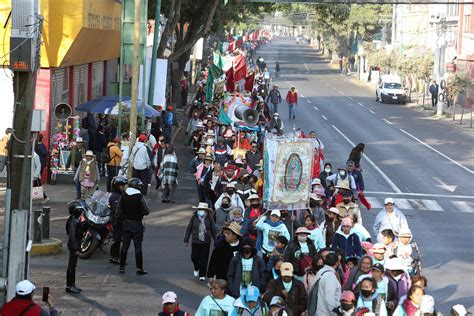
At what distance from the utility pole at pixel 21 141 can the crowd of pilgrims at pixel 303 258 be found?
2424 millimetres

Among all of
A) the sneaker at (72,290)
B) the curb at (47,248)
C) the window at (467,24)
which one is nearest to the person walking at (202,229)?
the sneaker at (72,290)

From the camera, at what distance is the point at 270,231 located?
16172 millimetres

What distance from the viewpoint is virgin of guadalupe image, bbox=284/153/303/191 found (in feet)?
60.2

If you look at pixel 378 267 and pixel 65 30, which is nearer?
pixel 378 267

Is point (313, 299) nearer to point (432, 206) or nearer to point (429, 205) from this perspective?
A: point (432, 206)

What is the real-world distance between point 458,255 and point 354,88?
62642 mm

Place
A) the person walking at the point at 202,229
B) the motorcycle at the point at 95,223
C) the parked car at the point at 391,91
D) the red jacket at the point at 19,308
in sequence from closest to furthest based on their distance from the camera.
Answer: the red jacket at the point at 19,308
the person walking at the point at 202,229
the motorcycle at the point at 95,223
the parked car at the point at 391,91

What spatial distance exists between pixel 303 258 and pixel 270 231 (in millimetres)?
1637

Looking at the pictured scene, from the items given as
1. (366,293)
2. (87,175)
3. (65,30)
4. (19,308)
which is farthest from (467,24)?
(19,308)

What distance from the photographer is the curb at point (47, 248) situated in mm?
18859

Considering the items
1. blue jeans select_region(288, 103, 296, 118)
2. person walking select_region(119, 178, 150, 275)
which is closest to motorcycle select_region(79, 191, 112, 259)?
person walking select_region(119, 178, 150, 275)

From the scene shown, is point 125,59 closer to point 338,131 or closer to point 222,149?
point 222,149

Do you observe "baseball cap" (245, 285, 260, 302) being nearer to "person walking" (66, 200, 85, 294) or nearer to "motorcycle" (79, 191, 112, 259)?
"person walking" (66, 200, 85, 294)

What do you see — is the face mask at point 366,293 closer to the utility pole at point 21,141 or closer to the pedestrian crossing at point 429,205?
the utility pole at point 21,141
